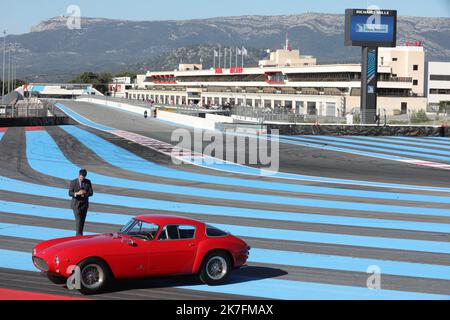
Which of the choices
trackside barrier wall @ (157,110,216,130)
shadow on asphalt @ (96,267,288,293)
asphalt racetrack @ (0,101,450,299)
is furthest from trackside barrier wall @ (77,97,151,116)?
shadow on asphalt @ (96,267,288,293)

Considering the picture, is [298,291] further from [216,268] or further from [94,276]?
[94,276]

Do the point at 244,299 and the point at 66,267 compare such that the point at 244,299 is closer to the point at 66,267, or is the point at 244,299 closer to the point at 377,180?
the point at 66,267

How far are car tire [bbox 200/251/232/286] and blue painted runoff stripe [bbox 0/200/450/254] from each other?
13.0 feet

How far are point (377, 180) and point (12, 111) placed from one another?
3625 cm

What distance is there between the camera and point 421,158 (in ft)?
104

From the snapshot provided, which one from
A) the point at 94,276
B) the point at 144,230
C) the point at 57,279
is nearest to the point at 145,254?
the point at 144,230

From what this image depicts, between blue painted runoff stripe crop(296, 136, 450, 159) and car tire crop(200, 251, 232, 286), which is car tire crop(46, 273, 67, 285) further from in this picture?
blue painted runoff stripe crop(296, 136, 450, 159)

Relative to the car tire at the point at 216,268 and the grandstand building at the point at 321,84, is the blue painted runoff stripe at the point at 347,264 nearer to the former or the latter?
the car tire at the point at 216,268

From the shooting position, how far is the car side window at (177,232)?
10.1 metres

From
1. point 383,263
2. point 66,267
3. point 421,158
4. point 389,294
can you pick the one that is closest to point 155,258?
point 66,267

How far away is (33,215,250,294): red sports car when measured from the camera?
31.3 ft

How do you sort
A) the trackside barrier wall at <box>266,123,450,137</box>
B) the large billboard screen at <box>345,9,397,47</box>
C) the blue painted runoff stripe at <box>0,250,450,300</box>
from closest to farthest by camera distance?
the blue painted runoff stripe at <box>0,250,450,300</box>
the trackside barrier wall at <box>266,123,450,137</box>
the large billboard screen at <box>345,9,397,47</box>

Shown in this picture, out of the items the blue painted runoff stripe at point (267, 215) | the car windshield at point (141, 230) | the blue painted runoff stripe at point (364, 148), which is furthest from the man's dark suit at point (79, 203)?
the blue painted runoff stripe at point (364, 148)

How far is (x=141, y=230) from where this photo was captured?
10.2 metres
